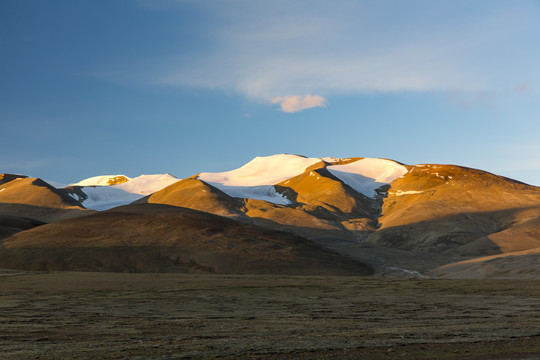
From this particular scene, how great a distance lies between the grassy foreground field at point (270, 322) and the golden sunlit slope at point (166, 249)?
1620 inches

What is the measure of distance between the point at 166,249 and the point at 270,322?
84.4 metres

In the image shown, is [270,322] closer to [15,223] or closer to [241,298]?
[241,298]

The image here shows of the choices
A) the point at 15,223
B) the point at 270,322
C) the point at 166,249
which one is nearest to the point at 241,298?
the point at 270,322

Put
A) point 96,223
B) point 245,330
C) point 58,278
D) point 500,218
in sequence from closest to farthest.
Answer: point 245,330, point 58,278, point 96,223, point 500,218

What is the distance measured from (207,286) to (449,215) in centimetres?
14446

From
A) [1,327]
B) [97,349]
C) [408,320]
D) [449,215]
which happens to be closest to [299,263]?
[408,320]

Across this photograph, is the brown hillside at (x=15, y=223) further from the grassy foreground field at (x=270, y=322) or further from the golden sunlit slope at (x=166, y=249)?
the grassy foreground field at (x=270, y=322)

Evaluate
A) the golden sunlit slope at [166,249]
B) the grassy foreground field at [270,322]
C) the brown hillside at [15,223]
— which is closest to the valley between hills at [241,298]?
the grassy foreground field at [270,322]

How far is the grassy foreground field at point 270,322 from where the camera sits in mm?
20266

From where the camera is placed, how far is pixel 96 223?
129250 mm

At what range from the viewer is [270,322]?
31156 millimetres

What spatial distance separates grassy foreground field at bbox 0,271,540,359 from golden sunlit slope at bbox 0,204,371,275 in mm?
41154

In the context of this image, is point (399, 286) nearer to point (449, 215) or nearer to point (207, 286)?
point (207, 286)

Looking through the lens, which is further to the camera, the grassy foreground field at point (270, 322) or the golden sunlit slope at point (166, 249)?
the golden sunlit slope at point (166, 249)
